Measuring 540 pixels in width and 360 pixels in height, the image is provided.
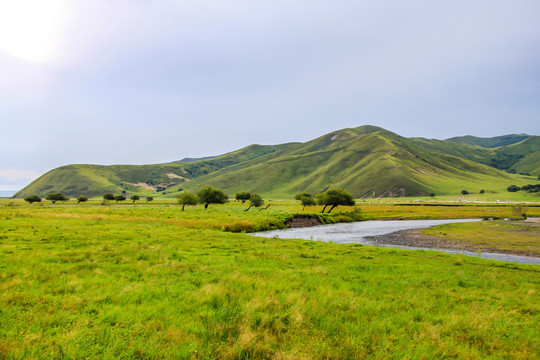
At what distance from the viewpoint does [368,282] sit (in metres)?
13.4

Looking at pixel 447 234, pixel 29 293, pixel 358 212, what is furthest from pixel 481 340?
pixel 358 212

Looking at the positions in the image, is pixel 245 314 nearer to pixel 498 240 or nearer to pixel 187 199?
pixel 498 240

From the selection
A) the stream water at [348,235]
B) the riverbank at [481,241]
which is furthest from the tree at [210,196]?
the riverbank at [481,241]

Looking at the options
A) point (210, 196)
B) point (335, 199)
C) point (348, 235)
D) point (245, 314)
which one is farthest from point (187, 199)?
point (245, 314)

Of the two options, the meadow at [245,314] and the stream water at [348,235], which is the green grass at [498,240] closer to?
the stream water at [348,235]

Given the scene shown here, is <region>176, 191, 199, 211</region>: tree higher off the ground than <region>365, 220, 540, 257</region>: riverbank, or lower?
higher

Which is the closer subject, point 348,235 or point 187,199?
point 348,235

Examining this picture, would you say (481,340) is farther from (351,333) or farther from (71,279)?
(71,279)

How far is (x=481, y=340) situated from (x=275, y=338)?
6031 mm

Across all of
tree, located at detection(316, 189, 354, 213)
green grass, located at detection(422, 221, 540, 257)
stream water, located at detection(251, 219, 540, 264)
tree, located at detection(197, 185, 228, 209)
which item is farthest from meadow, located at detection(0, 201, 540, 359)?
tree, located at detection(197, 185, 228, 209)

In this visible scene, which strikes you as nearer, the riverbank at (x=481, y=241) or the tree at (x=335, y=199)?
the riverbank at (x=481, y=241)

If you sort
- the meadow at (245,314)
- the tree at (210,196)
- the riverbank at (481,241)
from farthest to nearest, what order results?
the tree at (210,196), the riverbank at (481,241), the meadow at (245,314)

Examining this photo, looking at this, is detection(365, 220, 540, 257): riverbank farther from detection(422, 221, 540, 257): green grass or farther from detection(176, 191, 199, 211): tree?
detection(176, 191, 199, 211): tree

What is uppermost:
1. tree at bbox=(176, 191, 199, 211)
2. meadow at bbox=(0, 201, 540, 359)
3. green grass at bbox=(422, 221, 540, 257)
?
tree at bbox=(176, 191, 199, 211)
